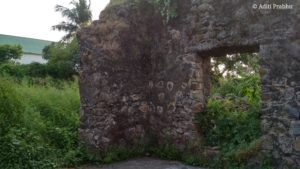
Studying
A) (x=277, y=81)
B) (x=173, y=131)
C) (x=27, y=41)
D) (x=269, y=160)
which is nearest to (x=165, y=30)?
(x=173, y=131)

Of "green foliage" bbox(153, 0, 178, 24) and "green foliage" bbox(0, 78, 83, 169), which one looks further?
"green foliage" bbox(153, 0, 178, 24)

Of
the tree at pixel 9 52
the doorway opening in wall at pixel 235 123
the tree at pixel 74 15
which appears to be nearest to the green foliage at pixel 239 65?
the doorway opening in wall at pixel 235 123

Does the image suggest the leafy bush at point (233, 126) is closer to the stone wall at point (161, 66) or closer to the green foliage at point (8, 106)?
the stone wall at point (161, 66)

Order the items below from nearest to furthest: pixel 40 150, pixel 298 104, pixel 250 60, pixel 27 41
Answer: pixel 298 104 < pixel 40 150 < pixel 250 60 < pixel 27 41

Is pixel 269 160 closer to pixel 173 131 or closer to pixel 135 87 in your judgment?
pixel 173 131

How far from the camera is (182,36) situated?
6422 mm

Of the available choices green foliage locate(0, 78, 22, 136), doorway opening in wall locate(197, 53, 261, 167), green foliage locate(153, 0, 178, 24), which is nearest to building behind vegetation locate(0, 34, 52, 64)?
green foliage locate(0, 78, 22, 136)

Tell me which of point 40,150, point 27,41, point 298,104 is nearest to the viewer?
point 298,104

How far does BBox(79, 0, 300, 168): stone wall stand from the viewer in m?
5.38

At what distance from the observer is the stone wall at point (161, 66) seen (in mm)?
5379

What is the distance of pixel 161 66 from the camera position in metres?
6.80

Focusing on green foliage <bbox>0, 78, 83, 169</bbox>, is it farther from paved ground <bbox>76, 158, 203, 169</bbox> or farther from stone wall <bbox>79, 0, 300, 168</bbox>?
paved ground <bbox>76, 158, 203, 169</bbox>

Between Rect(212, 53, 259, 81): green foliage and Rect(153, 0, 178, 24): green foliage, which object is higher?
Rect(153, 0, 178, 24): green foliage

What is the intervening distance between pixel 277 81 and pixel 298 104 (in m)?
0.41
